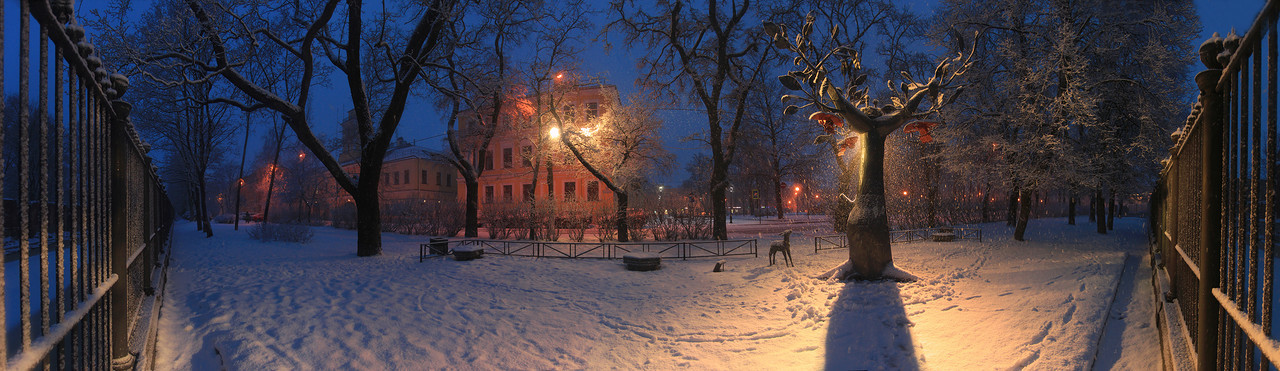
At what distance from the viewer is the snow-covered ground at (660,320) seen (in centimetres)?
536

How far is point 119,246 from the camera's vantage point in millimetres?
3605

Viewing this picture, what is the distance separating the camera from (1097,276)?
8125 mm

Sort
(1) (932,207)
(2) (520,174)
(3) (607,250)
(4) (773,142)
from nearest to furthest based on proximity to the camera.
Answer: (3) (607,250)
(1) (932,207)
(4) (773,142)
(2) (520,174)

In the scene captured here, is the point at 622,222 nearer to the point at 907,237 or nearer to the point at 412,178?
the point at 907,237

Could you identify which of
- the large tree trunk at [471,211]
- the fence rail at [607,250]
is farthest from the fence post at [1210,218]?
the large tree trunk at [471,211]

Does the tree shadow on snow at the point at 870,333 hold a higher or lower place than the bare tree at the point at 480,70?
lower

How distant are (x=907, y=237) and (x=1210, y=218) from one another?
18.6 metres

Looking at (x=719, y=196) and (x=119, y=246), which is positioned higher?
(x=719, y=196)

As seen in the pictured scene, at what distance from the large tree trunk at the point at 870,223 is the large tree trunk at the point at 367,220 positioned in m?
11.5

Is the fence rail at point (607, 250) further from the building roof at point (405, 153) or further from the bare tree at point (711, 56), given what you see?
the building roof at point (405, 153)

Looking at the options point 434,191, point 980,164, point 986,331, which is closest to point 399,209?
point 434,191

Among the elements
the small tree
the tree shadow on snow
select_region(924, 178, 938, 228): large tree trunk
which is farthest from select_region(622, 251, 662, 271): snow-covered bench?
select_region(924, 178, 938, 228): large tree trunk

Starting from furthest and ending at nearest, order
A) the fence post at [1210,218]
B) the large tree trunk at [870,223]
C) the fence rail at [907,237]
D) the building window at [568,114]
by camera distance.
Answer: the building window at [568,114] < the fence rail at [907,237] < the large tree trunk at [870,223] < the fence post at [1210,218]

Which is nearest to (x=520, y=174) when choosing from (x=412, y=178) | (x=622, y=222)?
(x=412, y=178)
